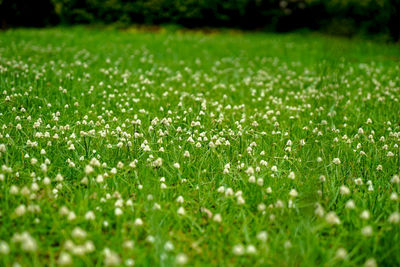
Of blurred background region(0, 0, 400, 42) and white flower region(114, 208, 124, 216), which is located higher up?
blurred background region(0, 0, 400, 42)

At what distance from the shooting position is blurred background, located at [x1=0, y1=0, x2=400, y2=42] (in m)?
18.8

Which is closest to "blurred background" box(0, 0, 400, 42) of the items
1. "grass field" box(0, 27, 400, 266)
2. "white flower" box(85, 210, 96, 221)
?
"grass field" box(0, 27, 400, 266)

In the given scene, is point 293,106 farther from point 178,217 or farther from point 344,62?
point 344,62

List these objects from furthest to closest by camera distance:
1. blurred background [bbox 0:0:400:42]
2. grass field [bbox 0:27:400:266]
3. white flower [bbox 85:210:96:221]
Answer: blurred background [bbox 0:0:400:42], white flower [bbox 85:210:96:221], grass field [bbox 0:27:400:266]

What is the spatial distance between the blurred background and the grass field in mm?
14766

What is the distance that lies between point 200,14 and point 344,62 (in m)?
13.6

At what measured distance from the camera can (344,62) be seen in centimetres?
957

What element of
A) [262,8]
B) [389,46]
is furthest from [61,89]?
[262,8]

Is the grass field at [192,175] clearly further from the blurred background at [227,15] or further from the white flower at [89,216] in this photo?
the blurred background at [227,15]

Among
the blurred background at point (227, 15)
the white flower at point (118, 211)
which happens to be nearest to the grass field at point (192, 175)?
the white flower at point (118, 211)

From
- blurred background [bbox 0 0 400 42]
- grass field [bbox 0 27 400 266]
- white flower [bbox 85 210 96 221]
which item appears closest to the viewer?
grass field [bbox 0 27 400 266]

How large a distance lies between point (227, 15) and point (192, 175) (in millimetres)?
20639

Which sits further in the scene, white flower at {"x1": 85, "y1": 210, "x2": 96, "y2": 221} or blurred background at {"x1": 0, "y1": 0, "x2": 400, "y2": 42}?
blurred background at {"x1": 0, "y1": 0, "x2": 400, "y2": 42}

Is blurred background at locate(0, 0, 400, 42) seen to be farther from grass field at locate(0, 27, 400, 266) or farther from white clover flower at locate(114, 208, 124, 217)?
white clover flower at locate(114, 208, 124, 217)
